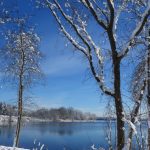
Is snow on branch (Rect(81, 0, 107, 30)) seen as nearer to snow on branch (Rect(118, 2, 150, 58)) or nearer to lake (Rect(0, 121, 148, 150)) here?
snow on branch (Rect(118, 2, 150, 58))

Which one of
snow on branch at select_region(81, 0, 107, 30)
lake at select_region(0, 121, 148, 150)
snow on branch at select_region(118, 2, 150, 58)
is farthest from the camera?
lake at select_region(0, 121, 148, 150)

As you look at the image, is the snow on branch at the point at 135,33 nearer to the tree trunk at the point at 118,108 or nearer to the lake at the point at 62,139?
the tree trunk at the point at 118,108

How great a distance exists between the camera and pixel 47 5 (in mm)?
7953

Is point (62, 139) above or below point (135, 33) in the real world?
below

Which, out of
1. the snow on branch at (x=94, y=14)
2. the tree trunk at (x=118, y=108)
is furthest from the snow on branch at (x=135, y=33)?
the snow on branch at (x=94, y=14)

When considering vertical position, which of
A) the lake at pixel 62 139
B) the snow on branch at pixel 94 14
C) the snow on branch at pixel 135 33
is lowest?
the lake at pixel 62 139

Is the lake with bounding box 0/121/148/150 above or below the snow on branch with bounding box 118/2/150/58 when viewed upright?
below

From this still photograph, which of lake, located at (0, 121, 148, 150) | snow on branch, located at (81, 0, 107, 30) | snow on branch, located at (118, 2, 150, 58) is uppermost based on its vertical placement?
snow on branch, located at (81, 0, 107, 30)

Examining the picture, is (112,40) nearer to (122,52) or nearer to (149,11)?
(122,52)

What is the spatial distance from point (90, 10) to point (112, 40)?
729 mm

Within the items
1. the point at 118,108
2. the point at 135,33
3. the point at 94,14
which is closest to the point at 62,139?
the point at 118,108

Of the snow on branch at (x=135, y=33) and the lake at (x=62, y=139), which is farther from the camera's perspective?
the lake at (x=62, y=139)

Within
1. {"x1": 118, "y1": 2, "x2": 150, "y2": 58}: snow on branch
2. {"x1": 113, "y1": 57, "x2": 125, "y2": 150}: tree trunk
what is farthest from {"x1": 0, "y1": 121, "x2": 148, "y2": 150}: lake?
{"x1": 118, "y1": 2, "x2": 150, "y2": 58}: snow on branch

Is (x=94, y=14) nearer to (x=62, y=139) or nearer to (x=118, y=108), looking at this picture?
(x=118, y=108)
